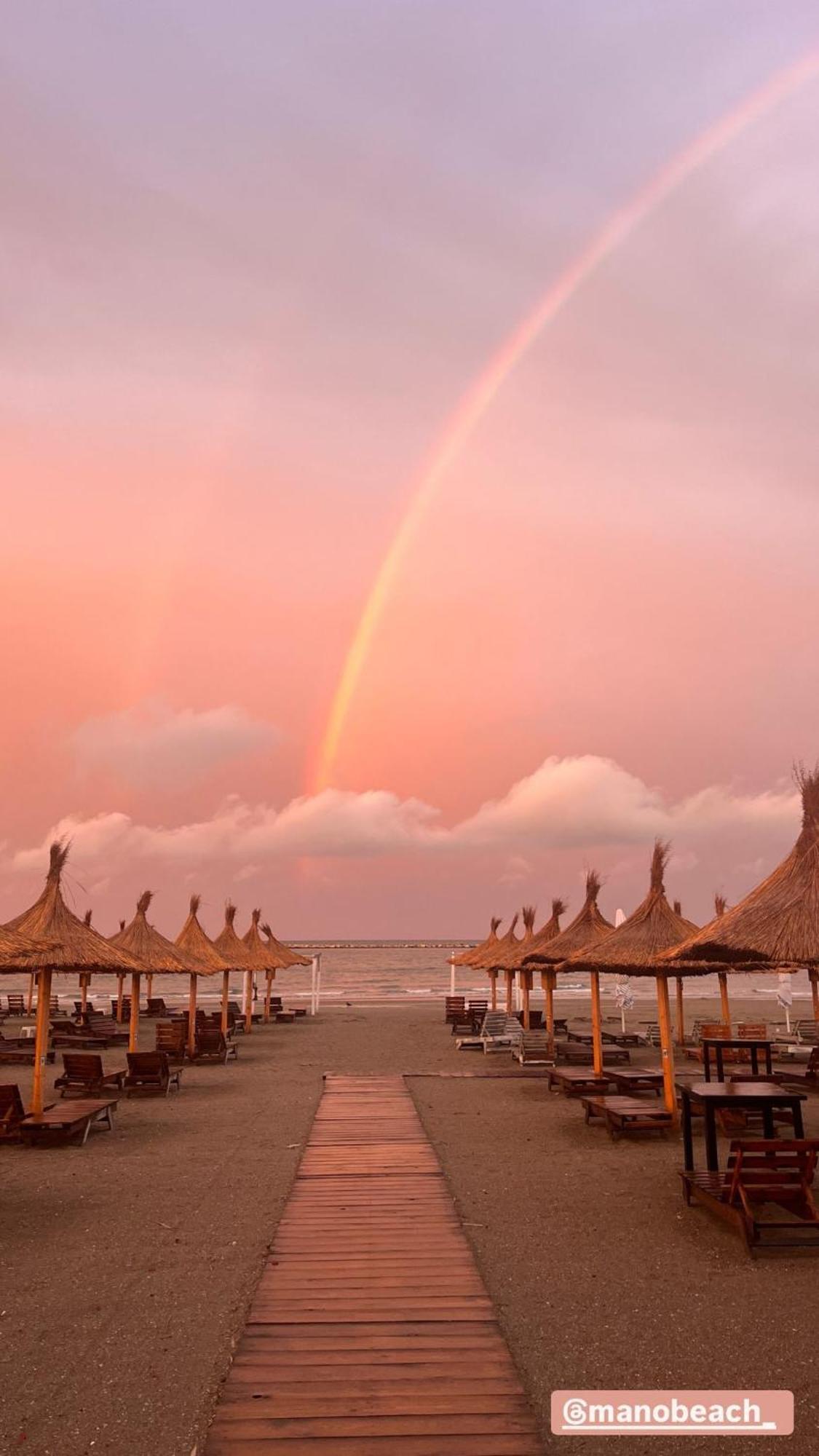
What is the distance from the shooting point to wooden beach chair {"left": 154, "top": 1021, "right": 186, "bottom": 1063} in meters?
21.5

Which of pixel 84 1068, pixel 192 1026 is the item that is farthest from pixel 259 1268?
pixel 192 1026

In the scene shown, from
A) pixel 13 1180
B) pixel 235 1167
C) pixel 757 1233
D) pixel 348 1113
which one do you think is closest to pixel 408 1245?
pixel 757 1233

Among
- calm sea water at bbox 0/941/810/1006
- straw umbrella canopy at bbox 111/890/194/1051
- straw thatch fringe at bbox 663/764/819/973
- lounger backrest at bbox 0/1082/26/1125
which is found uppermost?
straw thatch fringe at bbox 663/764/819/973

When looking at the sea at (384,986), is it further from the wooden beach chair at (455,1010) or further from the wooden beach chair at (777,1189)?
the wooden beach chair at (777,1189)

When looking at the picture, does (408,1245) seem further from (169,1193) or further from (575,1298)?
(169,1193)

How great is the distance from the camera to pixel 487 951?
102ft

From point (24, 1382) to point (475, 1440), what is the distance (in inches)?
108

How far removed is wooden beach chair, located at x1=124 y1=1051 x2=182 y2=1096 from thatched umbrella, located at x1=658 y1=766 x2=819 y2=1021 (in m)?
10.2

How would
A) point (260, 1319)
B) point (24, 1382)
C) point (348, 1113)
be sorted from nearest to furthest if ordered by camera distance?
1. point (24, 1382)
2. point (260, 1319)
3. point (348, 1113)

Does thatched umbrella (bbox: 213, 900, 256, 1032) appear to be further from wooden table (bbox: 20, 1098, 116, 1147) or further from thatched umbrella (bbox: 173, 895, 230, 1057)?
wooden table (bbox: 20, 1098, 116, 1147)

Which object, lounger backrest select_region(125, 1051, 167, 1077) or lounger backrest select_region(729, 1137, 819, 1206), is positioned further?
lounger backrest select_region(125, 1051, 167, 1077)

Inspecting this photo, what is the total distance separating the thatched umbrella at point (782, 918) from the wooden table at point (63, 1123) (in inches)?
320

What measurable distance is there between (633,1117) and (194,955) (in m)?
13.5

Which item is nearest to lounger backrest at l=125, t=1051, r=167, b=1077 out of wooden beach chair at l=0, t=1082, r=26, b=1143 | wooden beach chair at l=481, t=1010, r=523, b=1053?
wooden beach chair at l=0, t=1082, r=26, b=1143
